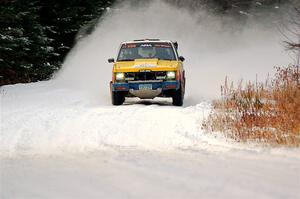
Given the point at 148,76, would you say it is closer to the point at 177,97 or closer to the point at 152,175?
the point at 177,97

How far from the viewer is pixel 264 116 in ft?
31.1

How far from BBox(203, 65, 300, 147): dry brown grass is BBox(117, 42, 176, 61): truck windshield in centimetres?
414

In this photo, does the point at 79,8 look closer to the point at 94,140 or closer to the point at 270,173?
the point at 94,140

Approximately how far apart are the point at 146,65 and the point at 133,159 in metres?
7.33

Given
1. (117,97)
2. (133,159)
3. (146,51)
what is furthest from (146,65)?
(133,159)

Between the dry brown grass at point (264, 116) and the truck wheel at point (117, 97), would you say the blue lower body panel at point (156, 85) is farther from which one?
the dry brown grass at point (264, 116)

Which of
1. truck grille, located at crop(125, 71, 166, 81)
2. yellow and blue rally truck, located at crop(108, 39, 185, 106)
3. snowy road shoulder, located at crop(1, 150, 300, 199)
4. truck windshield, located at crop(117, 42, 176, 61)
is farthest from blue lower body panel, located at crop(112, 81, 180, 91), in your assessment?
snowy road shoulder, located at crop(1, 150, 300, 199)

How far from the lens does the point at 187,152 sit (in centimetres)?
786

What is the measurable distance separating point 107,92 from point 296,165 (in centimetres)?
1297

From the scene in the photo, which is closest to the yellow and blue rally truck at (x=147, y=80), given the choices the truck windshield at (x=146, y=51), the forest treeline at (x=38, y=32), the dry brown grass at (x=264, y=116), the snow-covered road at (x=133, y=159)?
the truck windshield at (x=146, y=51)

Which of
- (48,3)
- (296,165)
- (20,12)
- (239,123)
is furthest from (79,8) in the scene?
(296,165)

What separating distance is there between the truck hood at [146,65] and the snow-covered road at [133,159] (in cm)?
229

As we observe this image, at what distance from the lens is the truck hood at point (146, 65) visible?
14.4 metres

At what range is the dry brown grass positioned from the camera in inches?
338
